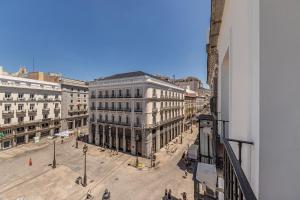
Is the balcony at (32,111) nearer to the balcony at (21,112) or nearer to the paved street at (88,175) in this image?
the balcony at (21,112)

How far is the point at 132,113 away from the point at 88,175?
11337mm

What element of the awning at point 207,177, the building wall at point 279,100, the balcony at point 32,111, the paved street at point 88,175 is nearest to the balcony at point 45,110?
the balcony at point 32,111

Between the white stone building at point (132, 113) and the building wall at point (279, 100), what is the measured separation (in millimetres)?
23502

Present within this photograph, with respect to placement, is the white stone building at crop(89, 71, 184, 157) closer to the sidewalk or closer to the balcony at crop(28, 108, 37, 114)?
the sidewalk

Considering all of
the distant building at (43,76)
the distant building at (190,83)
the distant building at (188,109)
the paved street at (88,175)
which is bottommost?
the paved street at (88,175)

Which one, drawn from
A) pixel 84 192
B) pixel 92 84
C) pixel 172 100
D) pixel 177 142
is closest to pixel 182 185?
pixel 84 192

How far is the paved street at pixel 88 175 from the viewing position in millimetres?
15286

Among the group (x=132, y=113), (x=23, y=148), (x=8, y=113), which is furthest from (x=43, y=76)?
(x=132, y=113)

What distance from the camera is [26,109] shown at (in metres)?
31.3

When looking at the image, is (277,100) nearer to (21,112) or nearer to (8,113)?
(8,113)

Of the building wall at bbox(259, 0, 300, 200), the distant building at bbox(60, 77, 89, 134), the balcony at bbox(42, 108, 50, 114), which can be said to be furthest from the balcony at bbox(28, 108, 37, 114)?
the building wall at bbox(259, 0, 300, 200)

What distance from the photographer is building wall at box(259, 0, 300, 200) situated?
166 centimetres

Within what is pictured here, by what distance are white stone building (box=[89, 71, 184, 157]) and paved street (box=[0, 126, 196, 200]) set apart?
9.33 ft

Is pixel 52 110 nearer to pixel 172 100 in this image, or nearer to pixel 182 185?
pixel 172 100
